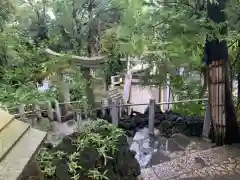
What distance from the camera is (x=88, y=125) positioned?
279 cm

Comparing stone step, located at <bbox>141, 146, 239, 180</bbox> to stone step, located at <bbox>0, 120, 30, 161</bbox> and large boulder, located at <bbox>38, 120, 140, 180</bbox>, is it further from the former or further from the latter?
stone step, located at <bbox>0, 120, 30, 161</bbox>

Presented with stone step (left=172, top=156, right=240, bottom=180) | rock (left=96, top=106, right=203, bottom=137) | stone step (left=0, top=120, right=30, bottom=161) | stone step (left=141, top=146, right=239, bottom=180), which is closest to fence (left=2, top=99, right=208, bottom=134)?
rock (left=96, top=106, right=203, bottom=137)

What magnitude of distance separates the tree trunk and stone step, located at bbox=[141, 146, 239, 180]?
0.29 m

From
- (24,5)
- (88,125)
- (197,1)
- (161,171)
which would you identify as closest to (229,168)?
(161,171)

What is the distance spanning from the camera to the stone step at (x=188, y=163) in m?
3.54

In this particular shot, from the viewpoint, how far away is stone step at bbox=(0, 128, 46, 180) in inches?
62.1

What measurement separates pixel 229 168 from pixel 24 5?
21.7 feet

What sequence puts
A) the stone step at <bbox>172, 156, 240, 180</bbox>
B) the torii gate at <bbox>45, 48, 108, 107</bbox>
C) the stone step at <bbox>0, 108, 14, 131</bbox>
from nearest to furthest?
the stone step at <bbox>0, 108, 14, 131</bbox> → the stone step at <bbox>172, 156, 240, 180</bbox> → the torii gate at <bbox>45, 48, 108, 107</bbox>

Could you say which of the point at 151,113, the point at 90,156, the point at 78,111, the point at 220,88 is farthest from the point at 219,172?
the point at 78,111

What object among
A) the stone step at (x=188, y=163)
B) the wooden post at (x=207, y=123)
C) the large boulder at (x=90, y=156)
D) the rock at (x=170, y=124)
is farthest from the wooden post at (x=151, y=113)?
the large boulder at (x=90, y=156)

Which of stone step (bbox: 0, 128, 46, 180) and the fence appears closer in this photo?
stone step (bbox: 0, 128, 46, 180)

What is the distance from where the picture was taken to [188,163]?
3.83m

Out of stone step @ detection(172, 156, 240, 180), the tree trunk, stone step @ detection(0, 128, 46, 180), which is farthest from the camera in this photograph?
the tree trunk

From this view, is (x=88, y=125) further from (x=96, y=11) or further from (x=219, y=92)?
(x=96, y=11)
